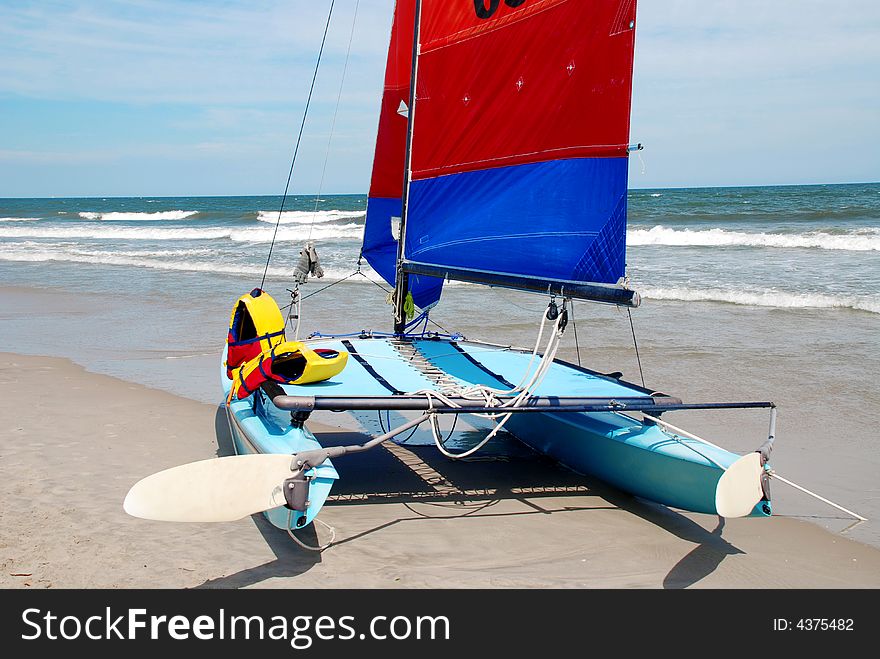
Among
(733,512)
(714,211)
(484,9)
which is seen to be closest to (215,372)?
(484,9)

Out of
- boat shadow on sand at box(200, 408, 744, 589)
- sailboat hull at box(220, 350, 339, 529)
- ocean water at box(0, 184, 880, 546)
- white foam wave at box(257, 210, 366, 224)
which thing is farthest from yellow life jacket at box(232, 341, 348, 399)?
white foam wave at box(257, 210, 366, 224)

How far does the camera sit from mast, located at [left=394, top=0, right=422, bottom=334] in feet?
20.6

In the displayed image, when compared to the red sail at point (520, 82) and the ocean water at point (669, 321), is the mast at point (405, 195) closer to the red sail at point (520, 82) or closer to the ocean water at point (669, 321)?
the red sail at point (520, 82)

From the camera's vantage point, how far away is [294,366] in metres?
4.77

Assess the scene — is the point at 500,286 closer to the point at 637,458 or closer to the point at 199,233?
the point at 637,458

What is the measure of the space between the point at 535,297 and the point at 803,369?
20.4ft

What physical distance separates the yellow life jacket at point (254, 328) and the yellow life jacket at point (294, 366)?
9.2 inches

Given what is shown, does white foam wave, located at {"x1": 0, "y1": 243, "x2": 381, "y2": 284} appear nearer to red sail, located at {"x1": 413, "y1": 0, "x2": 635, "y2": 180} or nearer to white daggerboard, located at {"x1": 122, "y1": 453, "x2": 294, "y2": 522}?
red sail, located at {"x1": 413, "y1": 0, "x2": 635, "y2": 180}

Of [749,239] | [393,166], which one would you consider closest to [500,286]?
[393,166]

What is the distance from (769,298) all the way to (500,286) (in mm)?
8687
